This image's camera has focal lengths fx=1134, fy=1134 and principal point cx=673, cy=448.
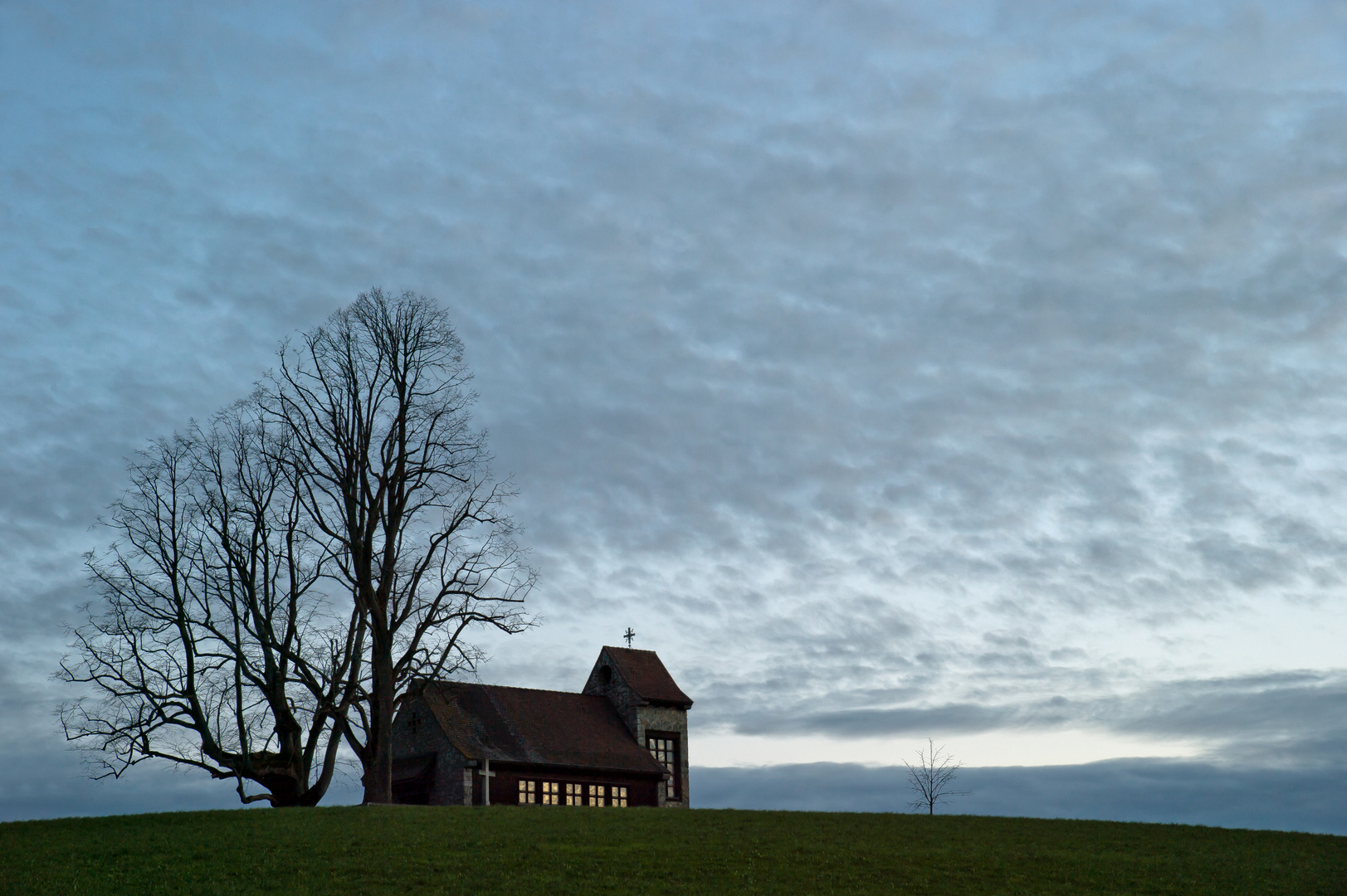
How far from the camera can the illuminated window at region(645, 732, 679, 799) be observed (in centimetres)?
5159

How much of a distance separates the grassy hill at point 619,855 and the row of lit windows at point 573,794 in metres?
10.2

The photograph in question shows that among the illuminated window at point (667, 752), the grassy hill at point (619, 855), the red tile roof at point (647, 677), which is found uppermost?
the red tile roof at point (647, 677)

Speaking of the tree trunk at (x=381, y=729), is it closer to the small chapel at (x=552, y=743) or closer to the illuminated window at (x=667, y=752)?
the small chapel at (x=552, y=743)

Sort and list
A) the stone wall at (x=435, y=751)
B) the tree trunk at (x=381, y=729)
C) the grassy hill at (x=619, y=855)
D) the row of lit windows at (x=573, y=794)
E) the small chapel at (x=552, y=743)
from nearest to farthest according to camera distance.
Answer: the grassy hill at (x=619, y=855) → the tree trunk at (x=381, y=729) → the stone wall at (x=435, y=751) → the small chapel at (x=552, y=743) → the row of lit windows at (x=573, y=794)

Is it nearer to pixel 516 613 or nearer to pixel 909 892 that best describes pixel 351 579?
pixel 516 613

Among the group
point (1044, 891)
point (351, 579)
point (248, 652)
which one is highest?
point (351, 579)

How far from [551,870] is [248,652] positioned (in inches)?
663

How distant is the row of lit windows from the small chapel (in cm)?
4

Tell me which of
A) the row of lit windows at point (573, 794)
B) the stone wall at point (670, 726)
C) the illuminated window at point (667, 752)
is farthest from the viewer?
the illuminated window at point (667, 752)

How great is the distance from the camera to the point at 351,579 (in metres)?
39.1

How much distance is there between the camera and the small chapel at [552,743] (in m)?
45.2

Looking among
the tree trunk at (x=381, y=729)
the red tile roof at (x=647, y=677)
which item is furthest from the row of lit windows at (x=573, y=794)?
the tree trunk at (x=381, y=729)

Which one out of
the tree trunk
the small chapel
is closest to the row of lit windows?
the small chapel

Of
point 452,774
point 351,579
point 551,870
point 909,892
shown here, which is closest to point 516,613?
point 351,579
